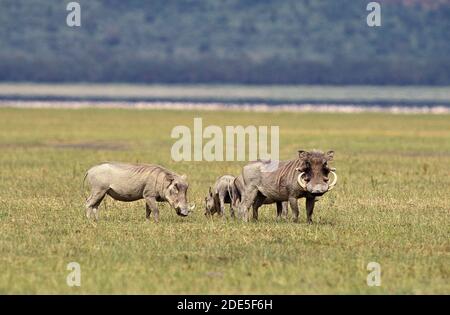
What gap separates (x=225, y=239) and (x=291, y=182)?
7.66ft

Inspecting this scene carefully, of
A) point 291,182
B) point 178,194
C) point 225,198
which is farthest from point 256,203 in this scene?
point 178,194

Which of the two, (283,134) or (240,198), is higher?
(283,134)

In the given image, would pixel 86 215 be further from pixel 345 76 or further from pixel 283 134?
pixel 345 76

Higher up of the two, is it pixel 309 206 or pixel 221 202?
pixel 221 202

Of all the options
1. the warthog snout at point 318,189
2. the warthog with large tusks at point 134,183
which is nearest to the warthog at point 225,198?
the warthog with large tusks at point 134,183

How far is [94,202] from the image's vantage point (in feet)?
84.7

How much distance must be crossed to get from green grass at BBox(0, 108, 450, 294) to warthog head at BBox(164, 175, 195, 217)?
30cm

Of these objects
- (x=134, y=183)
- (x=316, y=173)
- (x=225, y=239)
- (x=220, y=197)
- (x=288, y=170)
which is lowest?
(x=225, y=239)

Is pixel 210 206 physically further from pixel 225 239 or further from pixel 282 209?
pixel 225 239

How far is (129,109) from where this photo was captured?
334ft

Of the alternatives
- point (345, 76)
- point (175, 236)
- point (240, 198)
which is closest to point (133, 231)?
point (175, 236)

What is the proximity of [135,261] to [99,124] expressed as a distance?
56.8 metres

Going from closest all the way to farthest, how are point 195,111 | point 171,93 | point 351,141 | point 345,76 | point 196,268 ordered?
point 196,268
point 351,141
point 195,111
point 171,93
point 345,76

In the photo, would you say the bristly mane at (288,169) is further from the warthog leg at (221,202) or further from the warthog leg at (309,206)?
the warthog leg at (221,202)
